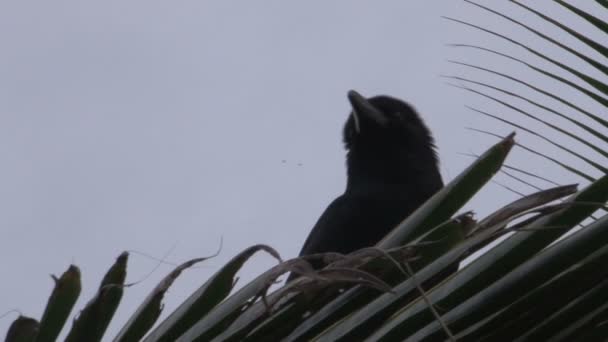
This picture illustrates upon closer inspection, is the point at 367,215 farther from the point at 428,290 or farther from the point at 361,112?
the point at 428,290

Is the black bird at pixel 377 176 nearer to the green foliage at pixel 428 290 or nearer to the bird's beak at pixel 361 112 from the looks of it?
the bird's beak at pixel 361 112

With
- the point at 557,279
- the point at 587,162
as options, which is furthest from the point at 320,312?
the point at 587,162

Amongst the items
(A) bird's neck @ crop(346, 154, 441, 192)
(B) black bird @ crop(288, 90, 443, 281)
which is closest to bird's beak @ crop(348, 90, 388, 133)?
(B) black bird @ crop(288, 90, 443, 281)

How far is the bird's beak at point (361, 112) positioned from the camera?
286 inches

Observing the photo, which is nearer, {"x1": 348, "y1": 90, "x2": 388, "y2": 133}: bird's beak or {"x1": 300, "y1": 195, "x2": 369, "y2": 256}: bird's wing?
{"x1": 300, "y1": 195, "x2": 369, "y2": 256}: bird's wing

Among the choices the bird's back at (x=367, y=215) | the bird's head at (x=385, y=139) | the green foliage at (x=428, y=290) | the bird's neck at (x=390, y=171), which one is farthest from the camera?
the bird's head at (x=385, y=139)

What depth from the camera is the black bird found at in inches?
261

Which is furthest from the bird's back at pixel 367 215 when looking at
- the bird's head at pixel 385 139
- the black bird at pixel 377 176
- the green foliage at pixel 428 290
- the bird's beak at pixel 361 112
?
the green foliage at pixel 428 290

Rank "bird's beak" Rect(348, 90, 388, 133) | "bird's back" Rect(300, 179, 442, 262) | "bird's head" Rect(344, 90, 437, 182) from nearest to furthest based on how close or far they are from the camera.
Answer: "bird's back" Rect(300, 179, 442, 262) → "bird's head" Rect(344, 90, 437, 182) → "bird's beak" Rect(348, 90, 388, 133)

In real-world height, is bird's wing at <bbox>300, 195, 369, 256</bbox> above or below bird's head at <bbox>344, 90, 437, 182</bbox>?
below

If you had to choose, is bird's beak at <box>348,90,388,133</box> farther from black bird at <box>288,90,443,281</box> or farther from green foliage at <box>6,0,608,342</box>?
green foliage at <box>6,0,608,342</box>

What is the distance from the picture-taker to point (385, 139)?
7.26m

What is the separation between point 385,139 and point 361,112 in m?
0.23

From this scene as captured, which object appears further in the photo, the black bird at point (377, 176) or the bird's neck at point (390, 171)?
the bird's neck at point (390, 171)
